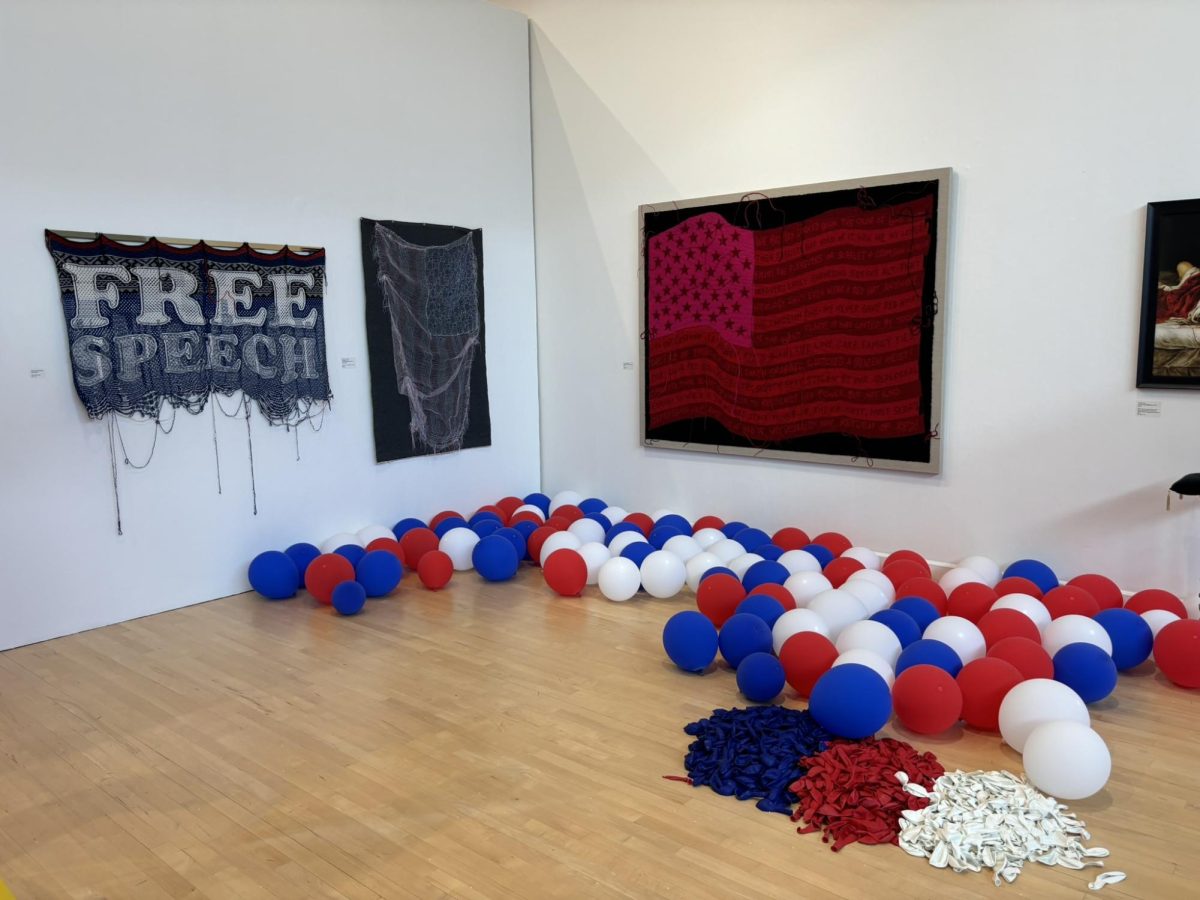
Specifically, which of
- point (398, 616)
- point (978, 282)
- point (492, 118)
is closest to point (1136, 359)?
point (978, 282)

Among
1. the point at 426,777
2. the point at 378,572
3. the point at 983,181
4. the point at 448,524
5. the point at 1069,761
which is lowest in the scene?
the point at 426,777

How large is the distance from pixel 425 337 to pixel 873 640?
360cm

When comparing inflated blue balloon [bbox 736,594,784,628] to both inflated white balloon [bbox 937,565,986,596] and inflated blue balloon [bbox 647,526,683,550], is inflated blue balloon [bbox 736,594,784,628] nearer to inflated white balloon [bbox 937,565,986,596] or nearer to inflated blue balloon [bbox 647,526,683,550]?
inflated white balloon [bbox 937,565,986,596]

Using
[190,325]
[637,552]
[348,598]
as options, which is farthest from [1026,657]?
[190,325]

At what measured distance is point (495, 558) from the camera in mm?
5133

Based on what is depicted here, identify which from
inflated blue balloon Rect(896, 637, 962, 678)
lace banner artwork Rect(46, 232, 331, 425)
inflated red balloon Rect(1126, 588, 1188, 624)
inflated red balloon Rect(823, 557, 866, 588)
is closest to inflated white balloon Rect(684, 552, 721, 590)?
inflated red balloon Rect(823, 557, 866, 588)

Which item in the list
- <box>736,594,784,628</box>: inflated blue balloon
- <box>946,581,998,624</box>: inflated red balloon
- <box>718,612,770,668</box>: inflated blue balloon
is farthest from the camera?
<box>946,581,998,624</box>: inflated red balloon

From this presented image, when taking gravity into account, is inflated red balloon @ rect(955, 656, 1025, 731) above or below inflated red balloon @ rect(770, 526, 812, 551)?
below

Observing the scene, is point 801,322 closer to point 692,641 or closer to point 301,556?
point 692,641

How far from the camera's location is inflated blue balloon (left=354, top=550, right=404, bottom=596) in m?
4.85

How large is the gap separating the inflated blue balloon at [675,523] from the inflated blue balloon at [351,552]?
172cm

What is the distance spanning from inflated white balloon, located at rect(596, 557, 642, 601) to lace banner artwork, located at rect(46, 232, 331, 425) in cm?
205

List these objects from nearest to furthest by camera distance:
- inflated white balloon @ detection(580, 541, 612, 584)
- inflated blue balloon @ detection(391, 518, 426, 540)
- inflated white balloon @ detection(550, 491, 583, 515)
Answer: inflated white balloon @ detection(580, 541, 612, 584)
inflated blue balloon @ detection(391, 518, 426, 540)
inflated white balloon @ detection(550, 491, 583, 515)

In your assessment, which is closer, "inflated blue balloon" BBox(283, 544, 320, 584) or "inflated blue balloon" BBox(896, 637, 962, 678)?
"inflated blue balloon" BBox(896, 637, 962, 678)
